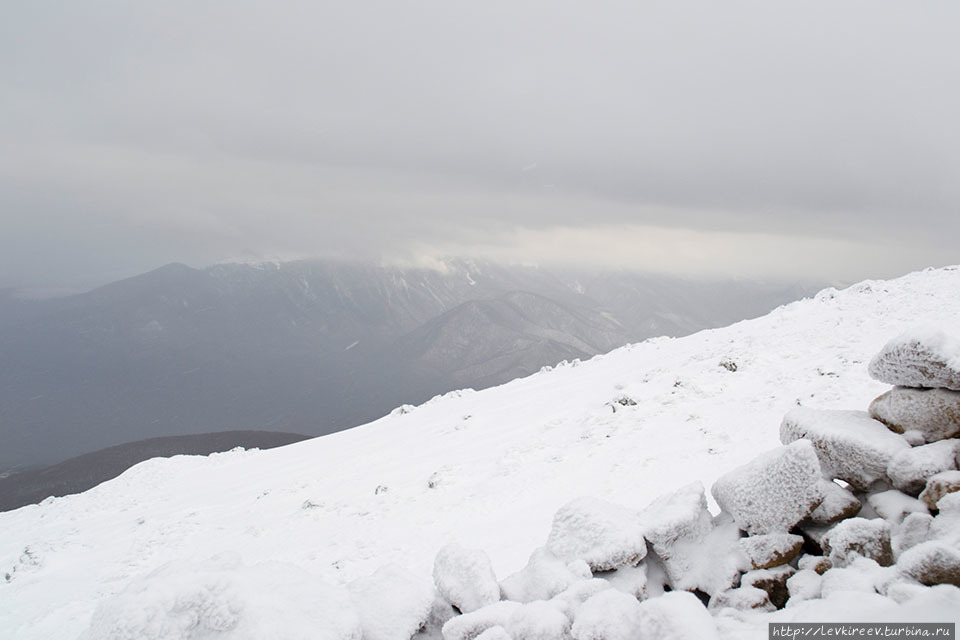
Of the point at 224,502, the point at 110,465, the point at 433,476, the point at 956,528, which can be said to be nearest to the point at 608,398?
the point at 433,476

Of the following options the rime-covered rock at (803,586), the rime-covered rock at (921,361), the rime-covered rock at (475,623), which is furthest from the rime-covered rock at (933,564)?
the rime-covered rock at (475,623)

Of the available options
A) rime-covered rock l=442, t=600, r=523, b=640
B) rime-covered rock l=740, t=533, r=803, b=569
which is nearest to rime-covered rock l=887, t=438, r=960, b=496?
rime-covered rock l=740, t=533, r=803, b=569

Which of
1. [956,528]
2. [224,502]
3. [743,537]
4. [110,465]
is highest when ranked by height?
[956,528]

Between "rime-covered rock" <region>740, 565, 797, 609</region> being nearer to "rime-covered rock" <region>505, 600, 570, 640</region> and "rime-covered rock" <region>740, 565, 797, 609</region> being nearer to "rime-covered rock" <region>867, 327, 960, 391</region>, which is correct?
"rime-covered rock" <region>505, 600, 570, 640</region>

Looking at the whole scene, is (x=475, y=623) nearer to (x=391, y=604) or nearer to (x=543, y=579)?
(x=391, y=604)

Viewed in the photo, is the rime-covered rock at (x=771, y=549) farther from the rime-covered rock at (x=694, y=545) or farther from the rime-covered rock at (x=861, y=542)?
the rime-covered rock at (x=861, y=542)

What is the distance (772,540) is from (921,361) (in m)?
3.86

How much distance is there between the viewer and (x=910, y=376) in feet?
26.8

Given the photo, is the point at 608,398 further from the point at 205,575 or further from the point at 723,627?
the point at 205,575

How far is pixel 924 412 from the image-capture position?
7.95m

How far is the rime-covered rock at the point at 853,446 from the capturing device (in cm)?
760

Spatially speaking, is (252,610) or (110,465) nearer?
(252,610)

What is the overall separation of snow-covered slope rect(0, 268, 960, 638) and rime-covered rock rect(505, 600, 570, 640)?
107 inches

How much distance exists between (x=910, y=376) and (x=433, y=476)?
13234mm
